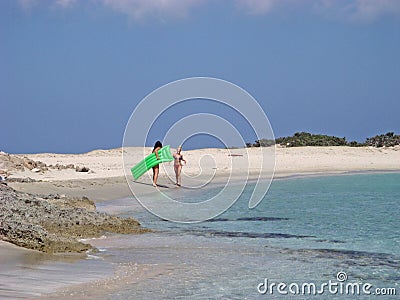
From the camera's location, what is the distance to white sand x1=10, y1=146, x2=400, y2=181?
31019mm

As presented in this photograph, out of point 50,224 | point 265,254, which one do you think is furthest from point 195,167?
point 265,254

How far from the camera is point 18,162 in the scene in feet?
84.9

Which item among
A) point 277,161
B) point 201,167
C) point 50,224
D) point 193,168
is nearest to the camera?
point 50,224

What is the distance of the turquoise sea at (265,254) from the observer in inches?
331

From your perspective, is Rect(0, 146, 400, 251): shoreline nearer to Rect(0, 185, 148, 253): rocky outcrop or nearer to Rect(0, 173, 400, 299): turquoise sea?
Rect(0, 173, 400, 299): turquoise sea

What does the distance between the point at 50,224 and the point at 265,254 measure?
169 inches

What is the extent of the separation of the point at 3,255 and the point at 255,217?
25.8ft

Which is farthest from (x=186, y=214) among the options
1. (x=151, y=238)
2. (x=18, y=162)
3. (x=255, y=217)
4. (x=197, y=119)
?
(x=18, y=162)

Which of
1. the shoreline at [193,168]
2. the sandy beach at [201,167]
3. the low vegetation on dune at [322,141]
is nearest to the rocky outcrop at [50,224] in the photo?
the shoreline at [193,168]

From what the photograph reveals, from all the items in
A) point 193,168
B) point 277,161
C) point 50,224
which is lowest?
point 50,224

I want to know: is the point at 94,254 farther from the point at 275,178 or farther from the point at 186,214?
the point at 275,178

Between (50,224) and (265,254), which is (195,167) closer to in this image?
(50,224)

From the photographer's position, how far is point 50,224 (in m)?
12.6

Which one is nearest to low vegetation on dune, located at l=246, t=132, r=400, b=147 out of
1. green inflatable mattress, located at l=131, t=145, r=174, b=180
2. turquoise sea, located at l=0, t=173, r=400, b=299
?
green inflatable mattress, located at l=131, t=145, r=174, b=180
